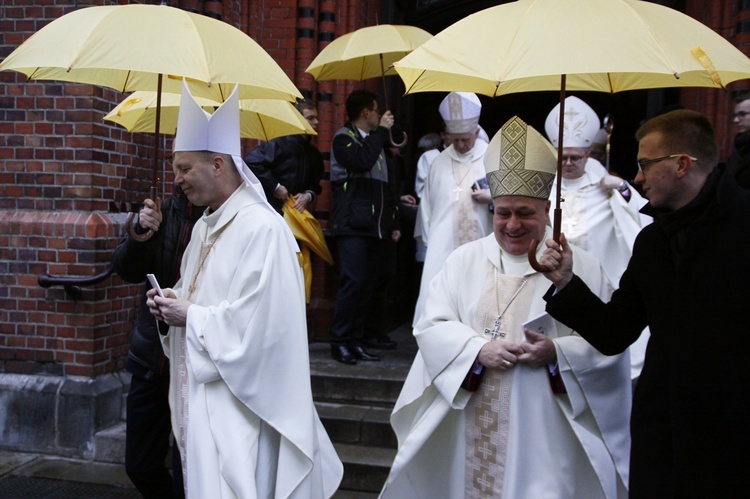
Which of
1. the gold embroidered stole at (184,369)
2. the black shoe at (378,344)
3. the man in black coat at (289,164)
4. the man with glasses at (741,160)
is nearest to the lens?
the gold embroidered stole at (184,369)

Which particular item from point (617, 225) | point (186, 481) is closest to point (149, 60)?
point (186, 481)

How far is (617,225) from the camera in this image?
5.25 m

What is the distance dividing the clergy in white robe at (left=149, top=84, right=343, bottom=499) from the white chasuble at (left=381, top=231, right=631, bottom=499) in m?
0.49

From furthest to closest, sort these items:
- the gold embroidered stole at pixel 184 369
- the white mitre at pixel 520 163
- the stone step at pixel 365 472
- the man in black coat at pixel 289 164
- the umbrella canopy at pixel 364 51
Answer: the man in black coat at pixel 289 164 < the umbrella canopy at pixel 364 51 < the stone step at pixel 365 472 < the gold embroidered stole at pixel 184 369 < the white mitre at pixel 520 163

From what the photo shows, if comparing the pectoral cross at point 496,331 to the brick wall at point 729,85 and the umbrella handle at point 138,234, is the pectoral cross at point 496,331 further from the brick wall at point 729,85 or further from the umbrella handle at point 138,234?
the brick wall at point 729,85

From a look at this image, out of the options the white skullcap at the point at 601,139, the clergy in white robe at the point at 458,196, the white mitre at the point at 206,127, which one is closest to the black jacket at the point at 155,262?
the white mitre at the point at 206,127

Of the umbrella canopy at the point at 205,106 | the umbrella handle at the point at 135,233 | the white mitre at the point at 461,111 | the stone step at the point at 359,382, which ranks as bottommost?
the stone step at the point at 359,382

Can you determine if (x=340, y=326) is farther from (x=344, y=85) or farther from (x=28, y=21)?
(x=28, y=21)

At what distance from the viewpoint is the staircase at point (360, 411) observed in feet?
16.4

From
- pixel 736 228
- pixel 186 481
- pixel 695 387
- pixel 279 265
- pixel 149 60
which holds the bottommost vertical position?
pixel 186 481

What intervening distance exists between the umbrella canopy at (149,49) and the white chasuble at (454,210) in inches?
98.5

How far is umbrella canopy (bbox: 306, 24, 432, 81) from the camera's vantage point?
5.80 meters

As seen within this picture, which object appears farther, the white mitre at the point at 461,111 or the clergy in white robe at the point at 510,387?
the white mitre at the point at 461,111

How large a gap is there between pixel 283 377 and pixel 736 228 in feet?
5.91
